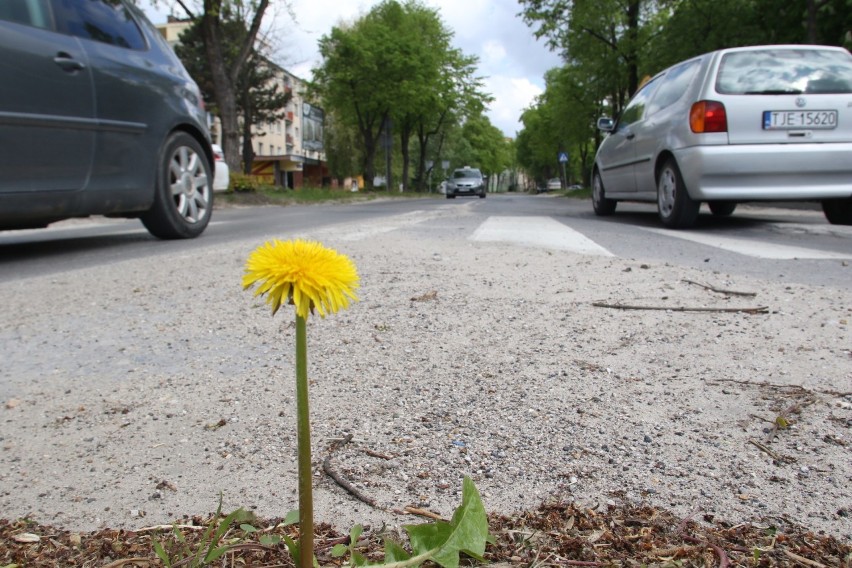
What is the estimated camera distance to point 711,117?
19.0 feet

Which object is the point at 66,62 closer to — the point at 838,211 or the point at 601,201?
the point at 601,201

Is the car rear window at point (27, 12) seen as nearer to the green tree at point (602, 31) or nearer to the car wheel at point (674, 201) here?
the car wheel at point (674, 201)

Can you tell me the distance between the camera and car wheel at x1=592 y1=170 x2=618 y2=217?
30.0 feet

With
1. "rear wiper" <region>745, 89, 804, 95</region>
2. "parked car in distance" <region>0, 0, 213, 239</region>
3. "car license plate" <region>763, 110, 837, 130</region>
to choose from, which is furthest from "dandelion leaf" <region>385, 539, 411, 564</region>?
"rear wiper" <region>745, 89, 804, 95</region>

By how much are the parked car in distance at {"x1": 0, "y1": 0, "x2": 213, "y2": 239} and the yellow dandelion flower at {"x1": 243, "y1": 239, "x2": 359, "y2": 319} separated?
4.23 metres

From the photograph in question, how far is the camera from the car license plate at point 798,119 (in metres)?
5.68

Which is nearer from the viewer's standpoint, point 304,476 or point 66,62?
point 304,476

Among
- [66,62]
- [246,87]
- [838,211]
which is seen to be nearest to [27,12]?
[66,62]

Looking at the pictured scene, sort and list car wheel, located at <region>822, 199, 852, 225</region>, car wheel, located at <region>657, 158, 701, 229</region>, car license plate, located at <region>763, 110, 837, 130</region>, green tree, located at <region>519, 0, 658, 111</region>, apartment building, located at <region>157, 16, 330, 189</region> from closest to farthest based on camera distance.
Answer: car license plate, located at <region>763, 110, 837, 130</region>
car wheel, located at <region>657, 158, 701, 229</region>
car wheel, located at <region>822, 199, 852, 225</region>
green tree, located at <region>519, 0, 658, 111</region>
apartment building, located at <region>157, 16, 330, 189</region>

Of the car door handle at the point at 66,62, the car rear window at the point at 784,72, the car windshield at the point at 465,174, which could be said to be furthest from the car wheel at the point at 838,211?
the car windshield at the point at 465,174

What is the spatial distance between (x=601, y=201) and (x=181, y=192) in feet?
18.9

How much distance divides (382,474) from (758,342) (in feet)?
4.77

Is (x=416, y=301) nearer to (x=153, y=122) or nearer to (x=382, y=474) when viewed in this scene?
(x=382, y=474)

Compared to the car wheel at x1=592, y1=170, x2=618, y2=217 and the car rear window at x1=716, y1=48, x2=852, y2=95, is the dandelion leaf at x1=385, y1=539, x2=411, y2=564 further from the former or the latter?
the car wheel at x1=592, y1=170, x2=618, y2=217
